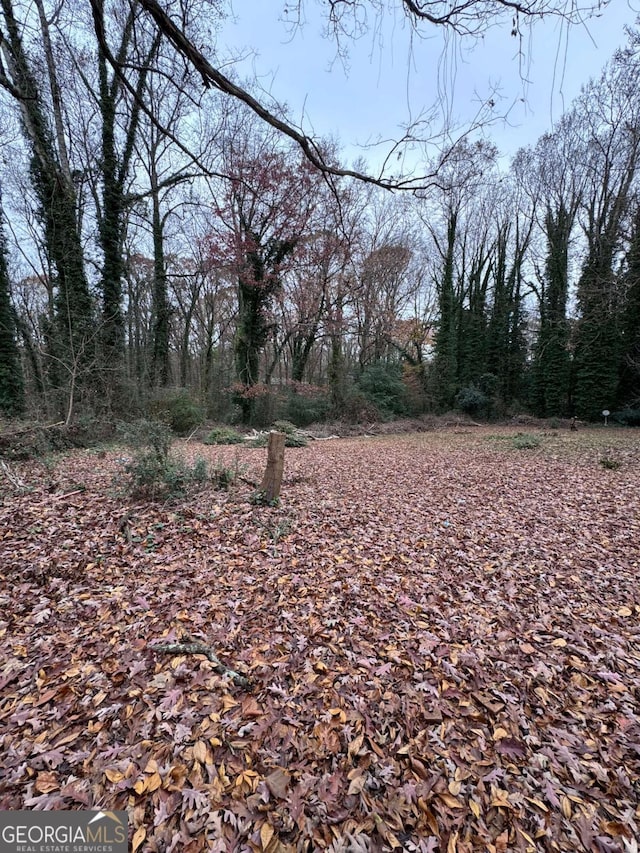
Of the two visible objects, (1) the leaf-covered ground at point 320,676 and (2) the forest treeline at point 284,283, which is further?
(2) the forest treeline at point 284,283

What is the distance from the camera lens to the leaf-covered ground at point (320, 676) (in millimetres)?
1497

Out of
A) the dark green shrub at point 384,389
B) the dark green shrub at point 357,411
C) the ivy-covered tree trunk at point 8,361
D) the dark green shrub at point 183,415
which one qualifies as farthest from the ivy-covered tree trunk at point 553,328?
the ivy-covered tree trunk at point 8,361

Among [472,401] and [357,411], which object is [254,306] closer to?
[357,411]

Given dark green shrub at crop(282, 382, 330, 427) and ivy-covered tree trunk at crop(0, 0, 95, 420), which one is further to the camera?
dark green shrub at crop(282, 382, 330, 427)

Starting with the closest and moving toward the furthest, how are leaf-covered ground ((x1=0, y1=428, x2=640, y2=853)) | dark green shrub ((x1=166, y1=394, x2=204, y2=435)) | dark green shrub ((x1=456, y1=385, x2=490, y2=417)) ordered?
1. leaf-covered ground ((x1=0, y1=428, x2=640, y2=853))
2. dark green shrub ((x1=166, y1=394, x2=204, y2=435))
3. dark green shrub ((x1=456, y1=385, x2=490, y2=417))

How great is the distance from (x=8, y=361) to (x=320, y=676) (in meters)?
11.3

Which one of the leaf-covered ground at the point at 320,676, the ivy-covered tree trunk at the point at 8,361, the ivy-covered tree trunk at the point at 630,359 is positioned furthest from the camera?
the ivy-covered tree trunk at the point at 630,359

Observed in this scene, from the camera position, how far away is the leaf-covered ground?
1.50 metres

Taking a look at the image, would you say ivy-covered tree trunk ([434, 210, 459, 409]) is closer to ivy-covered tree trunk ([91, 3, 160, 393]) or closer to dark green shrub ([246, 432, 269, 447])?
dark green shrub ([246, 432, 269, 447])

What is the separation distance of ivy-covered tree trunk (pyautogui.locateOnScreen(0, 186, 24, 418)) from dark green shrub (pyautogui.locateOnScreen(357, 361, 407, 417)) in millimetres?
12235

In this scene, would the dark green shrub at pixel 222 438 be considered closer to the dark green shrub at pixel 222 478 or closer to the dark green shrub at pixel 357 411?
the dark green shrub at pixel 357 411

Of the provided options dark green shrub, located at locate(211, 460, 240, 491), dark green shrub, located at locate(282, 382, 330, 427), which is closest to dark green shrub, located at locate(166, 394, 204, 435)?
dark green shrub, located at locate(282, 382, 330, 427)

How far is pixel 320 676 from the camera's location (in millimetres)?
2209

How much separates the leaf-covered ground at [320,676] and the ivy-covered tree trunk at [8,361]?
6.43m
